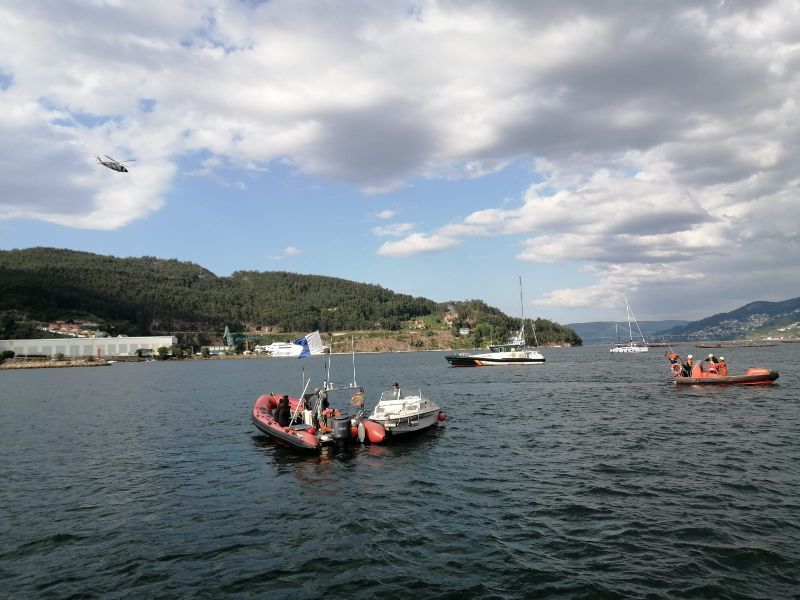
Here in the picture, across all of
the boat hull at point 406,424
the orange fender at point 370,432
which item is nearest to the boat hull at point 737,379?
the boat hull at point 406,424

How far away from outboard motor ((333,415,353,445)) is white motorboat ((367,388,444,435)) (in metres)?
2.95

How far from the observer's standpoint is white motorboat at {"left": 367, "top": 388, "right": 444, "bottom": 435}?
29.5 meters

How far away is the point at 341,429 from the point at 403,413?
15.9ft

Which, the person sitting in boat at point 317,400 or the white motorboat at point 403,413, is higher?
the person sitting in boat at point 317,400

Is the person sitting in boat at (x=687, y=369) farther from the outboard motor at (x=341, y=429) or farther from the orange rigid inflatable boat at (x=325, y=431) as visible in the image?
the outboard motor at (x=341, y=429)

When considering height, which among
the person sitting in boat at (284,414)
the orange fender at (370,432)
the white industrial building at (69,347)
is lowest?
the orange fender at (370,432)

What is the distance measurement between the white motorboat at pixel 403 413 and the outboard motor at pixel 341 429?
295 cm

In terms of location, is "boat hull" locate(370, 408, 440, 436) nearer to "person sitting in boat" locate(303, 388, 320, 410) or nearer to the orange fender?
the orange fender

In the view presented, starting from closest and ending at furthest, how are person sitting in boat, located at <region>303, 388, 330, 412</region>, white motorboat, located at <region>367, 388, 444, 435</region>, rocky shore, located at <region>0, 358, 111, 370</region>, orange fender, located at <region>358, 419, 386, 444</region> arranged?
orange fender, located at <region>358, 419, 386, 444</region> < person sitting in boat, located at <region>303, 388, 330, 412</region> < white motorboat, located at <region>367, 388, 444, 435</region> < rocky shore, located at <region>0, 358, 111, 370</region>

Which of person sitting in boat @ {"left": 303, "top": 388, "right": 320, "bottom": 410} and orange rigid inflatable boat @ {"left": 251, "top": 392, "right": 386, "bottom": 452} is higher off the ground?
person sitting in boat @ {"left": 303, "top": 388, "right": 320, "bottom": 410}

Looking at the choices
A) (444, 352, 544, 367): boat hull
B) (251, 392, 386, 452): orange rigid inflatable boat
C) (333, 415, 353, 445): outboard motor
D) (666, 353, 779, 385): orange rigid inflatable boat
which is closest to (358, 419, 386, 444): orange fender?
(251, 392, 386, 452): orange rigid inflatable boat

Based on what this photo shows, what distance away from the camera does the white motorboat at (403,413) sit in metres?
29.5

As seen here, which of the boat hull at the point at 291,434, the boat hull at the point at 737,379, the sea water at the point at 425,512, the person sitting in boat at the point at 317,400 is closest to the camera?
the sea water at the point at 425,512

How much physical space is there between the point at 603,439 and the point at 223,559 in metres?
21.5
